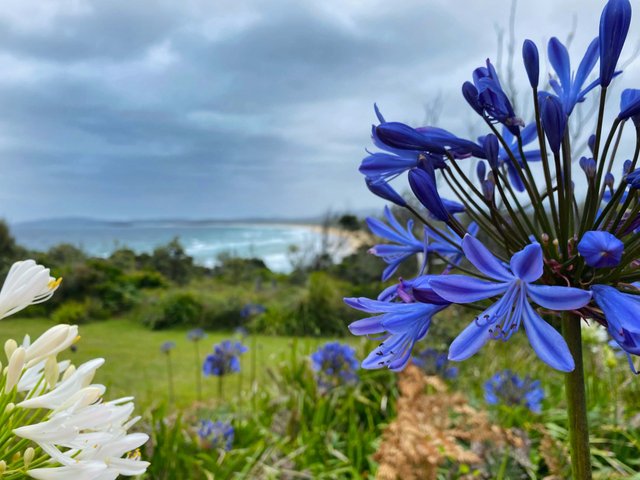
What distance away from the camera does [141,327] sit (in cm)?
973

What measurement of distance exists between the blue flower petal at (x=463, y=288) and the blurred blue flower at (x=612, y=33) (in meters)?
0.48

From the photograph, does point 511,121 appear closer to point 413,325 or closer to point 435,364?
point 413,325

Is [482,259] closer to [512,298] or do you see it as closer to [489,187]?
[512,298]

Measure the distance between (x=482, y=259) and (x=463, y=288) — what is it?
6 centimetres

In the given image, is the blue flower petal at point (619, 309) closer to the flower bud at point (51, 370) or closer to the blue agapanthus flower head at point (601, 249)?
the blue agapanthus flower head at point (601, 249)

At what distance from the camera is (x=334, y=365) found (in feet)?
14.5

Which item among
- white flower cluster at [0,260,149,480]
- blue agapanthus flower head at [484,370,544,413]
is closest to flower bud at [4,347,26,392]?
white flower cluster at [0,260,149,480]

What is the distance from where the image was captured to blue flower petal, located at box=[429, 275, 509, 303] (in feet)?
2.64

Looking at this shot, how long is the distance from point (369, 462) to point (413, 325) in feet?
8.58

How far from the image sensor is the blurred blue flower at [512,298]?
783 millimetres

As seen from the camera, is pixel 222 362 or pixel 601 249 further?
pixel 222 362

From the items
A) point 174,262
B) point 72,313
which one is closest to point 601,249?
point 72,313

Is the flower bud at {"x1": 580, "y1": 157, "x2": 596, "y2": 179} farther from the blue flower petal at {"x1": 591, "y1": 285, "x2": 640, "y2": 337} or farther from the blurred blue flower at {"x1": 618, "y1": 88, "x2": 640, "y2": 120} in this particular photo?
the blue flower petal at {"x1": 591, "y1": 285, "x2": 640, "y2": 337}

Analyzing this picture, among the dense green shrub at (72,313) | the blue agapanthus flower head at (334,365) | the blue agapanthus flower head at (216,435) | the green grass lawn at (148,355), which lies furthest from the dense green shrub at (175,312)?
the blue agapanthus flower head at (216,435)
